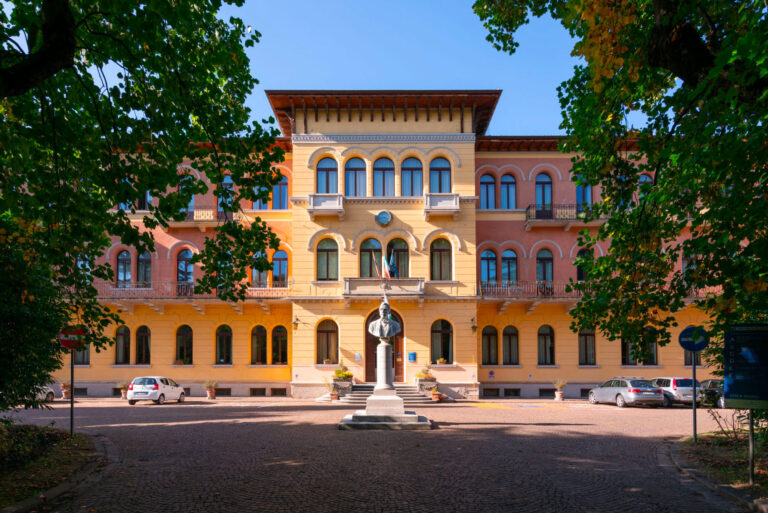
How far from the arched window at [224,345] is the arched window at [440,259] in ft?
37.2

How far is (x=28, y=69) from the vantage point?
21.1 feet

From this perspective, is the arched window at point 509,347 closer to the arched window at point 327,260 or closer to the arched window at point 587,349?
the arched window at point 587,349

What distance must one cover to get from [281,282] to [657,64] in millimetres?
23476

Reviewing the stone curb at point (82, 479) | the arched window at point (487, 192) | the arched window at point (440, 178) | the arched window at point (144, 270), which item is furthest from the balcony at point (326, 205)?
the stone curb at point (82, 479)

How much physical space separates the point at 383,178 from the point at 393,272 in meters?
5.27

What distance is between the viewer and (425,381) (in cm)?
2572

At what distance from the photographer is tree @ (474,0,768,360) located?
6066mm

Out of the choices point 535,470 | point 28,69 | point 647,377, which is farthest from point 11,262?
point 647,377

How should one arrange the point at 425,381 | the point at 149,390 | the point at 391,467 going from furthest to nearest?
the point at 425,381
the point at 149,390
the point at 391,467

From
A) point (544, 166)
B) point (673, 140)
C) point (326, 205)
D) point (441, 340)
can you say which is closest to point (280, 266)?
point (326, 205)

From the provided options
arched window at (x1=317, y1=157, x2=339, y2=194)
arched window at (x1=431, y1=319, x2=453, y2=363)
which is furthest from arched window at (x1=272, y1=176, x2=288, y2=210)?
arched window at (x1=431, y1=319, x2=453, y2=363)

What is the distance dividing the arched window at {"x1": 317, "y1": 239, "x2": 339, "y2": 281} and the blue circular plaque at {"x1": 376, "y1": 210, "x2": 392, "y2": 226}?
8.39ft

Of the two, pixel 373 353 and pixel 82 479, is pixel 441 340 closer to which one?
pixel 373 353

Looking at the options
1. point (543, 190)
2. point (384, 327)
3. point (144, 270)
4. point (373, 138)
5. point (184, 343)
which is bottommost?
point (184, 343)
